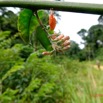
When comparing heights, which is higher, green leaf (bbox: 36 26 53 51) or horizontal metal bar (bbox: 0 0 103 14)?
horizontal metal bar (bbox: 0 0 103 14)

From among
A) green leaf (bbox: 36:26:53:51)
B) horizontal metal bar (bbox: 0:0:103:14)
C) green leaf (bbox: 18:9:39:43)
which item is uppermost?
horizontal metal bar (bbox: 0:0:103:14)

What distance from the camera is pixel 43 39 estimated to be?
37 centimetres

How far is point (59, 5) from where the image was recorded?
0.94ft

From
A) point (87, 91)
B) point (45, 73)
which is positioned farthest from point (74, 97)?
point (45, 73)

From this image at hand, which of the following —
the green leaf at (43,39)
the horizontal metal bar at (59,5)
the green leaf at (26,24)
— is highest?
the horizontal metal bar at (59,5)

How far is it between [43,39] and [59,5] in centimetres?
9

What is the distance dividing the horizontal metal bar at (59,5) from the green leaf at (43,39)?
0.06m

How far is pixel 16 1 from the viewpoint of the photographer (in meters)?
0.31

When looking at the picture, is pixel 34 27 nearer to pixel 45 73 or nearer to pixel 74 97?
pixel 74 97

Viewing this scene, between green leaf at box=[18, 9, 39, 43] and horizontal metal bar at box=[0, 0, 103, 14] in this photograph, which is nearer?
horizontal metal bar at box=[0, 0, 103, 14]

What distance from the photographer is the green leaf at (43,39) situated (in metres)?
0.36

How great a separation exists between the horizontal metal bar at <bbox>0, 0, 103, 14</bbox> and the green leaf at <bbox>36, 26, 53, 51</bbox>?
0.19 ft

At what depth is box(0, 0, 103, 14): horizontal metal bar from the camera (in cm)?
27

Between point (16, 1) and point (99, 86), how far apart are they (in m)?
2.94
